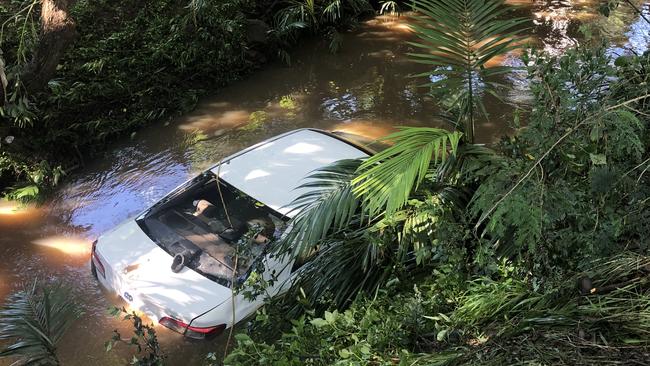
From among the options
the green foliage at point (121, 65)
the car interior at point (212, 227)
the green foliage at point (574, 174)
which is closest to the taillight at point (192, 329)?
the car interior at point (212, 227)

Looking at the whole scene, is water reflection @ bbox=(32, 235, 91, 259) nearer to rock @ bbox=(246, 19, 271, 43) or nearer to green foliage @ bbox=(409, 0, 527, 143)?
green foliage @ bbox=(409, 0, 527, 143)

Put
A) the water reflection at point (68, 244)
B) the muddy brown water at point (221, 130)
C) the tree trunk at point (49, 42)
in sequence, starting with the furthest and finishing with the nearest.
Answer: the tree trunk at point (49, 42), the water reflection at point (68, 244), the muddy brown water at point (221, 130)

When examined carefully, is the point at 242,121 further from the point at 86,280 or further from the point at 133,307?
the point at 133,307

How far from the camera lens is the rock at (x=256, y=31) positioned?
825 centimetres

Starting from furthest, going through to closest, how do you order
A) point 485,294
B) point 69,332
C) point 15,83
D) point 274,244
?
point 15,83
point 69,332
point 274,244
point 485,294

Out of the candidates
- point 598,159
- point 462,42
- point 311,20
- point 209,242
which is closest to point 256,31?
point 311,20

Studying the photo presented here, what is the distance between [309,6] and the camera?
8539 millimetres

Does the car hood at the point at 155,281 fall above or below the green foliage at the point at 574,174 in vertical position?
below

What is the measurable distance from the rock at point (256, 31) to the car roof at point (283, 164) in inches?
166

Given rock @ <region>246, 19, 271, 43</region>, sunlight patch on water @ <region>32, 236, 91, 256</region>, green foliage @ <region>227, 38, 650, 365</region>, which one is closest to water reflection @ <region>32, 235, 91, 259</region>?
sunlight patch on water @ <region>32, 236, 91, 256</region>

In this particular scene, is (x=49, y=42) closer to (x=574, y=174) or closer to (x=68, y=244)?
(x=68, y=244)

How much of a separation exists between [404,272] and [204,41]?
5831 millimetres

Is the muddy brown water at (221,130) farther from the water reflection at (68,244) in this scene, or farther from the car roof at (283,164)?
the car roof at (283,164)

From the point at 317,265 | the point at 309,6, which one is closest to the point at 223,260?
the point at 317,265
